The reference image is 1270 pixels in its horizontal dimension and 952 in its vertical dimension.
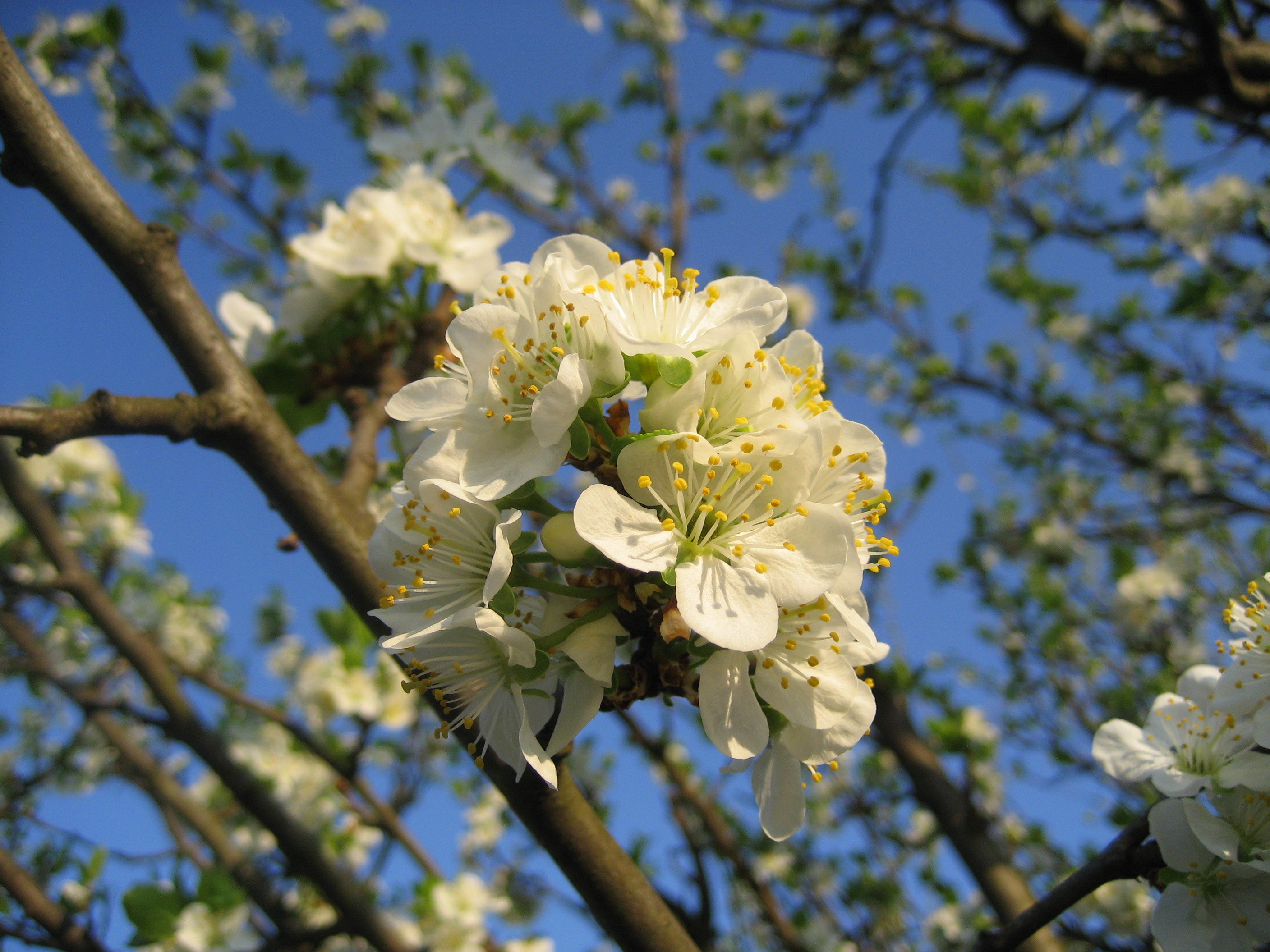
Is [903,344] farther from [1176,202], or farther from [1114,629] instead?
[1114,629]

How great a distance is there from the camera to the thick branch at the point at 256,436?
1367mm

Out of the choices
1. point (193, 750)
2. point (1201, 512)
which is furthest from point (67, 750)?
point (1201, 512)

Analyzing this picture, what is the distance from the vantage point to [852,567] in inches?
46.1

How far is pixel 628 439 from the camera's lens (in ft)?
4.05

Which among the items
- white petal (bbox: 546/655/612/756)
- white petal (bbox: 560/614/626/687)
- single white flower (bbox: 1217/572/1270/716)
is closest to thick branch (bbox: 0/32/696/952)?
white petal (bbox: 546/655/612/756)

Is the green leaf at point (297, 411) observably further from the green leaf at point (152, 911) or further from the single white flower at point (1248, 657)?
the single white flower at point (1248, 657)

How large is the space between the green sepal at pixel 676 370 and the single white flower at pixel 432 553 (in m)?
0.32

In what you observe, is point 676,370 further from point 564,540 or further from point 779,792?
point 779,792

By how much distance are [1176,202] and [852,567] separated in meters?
5.40

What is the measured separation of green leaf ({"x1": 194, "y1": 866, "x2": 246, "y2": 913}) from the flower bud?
2073 millimetres

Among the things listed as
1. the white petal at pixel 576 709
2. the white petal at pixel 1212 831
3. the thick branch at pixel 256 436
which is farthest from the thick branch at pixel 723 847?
the white petal at pixel 1212 831

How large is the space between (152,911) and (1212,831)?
8.71 ft

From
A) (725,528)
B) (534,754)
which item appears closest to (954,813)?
(725,528)

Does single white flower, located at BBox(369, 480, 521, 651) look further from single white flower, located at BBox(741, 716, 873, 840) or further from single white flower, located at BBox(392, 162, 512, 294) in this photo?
single white flower, located at BBox(392, 162, 512, 294)
